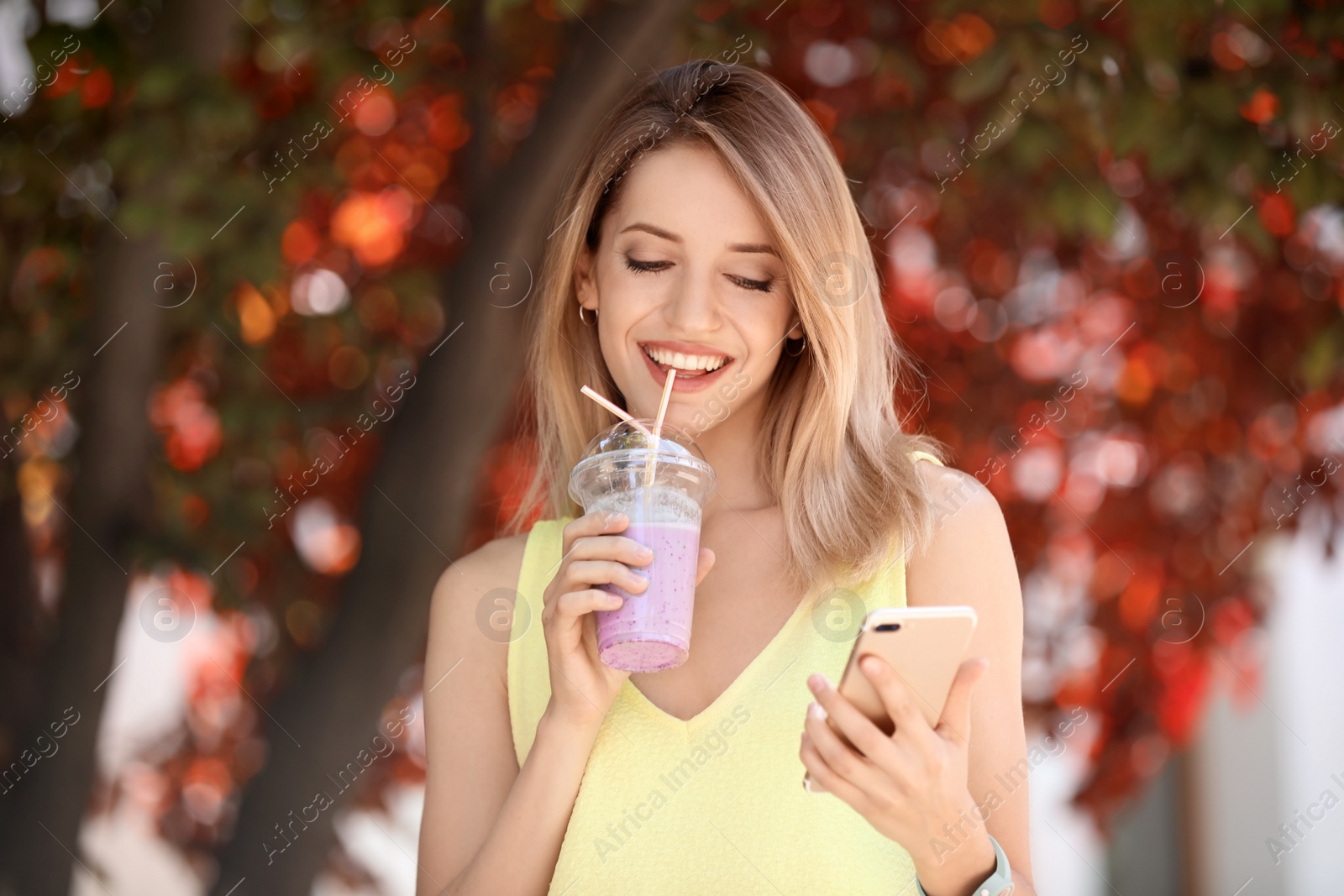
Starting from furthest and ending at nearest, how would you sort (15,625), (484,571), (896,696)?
1. (15,625)
2. (484,571)
3. (896,696)

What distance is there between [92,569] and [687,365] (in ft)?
8.76

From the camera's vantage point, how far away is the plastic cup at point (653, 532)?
2.26 meters

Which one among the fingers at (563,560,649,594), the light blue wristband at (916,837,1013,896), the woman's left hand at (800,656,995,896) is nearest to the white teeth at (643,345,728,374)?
the fingers at (563,560,649,594)

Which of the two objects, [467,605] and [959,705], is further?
[467,605]

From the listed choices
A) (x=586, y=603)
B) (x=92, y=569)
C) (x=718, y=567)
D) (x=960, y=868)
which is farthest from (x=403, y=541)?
(x=960, y=868)

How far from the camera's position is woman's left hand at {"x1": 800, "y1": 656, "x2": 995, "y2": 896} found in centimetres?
183

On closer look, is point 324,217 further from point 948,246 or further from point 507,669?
point 507,669

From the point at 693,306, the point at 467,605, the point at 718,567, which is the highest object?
the point at 693,306

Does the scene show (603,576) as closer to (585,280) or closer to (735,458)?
(735,458)

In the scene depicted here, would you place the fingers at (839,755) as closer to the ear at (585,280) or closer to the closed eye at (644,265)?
the closed eye at (644,265)

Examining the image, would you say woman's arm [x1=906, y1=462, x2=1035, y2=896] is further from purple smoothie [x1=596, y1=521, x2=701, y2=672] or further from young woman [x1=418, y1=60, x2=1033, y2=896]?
purple smoothie [x1=596, y1=521, x2=701, y2=672]

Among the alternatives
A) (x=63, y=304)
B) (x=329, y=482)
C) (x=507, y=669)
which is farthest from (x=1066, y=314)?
(x=63, y=304)

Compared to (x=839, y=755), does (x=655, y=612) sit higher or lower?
higher

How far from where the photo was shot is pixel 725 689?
251cm
